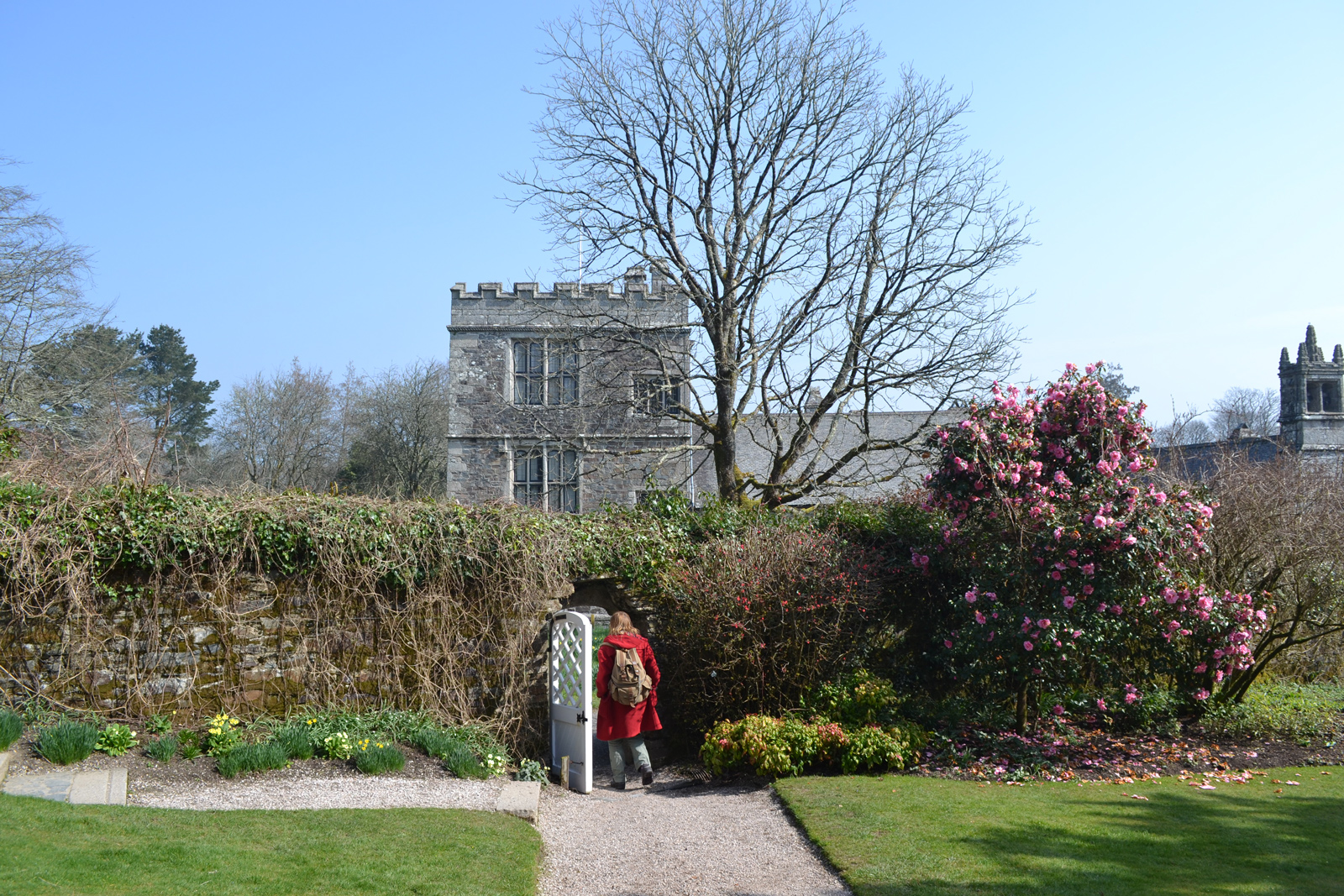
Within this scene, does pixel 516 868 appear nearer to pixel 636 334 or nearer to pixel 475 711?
pixel 475 711

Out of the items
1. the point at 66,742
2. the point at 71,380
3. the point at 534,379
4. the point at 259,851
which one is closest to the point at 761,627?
the point at 259,851

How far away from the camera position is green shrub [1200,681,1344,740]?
361 inches

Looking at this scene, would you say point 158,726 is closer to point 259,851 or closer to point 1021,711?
point 259,851

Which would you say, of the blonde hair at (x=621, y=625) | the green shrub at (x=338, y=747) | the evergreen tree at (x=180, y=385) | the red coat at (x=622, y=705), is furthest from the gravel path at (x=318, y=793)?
the evergreen tree at (x=180, y=385)

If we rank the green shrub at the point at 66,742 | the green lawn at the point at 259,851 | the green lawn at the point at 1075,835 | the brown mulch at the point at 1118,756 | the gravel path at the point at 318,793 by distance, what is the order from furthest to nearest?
the brown mulch at the point at 1118,756
the green shrub at the point at 66,742
the gravel path at the point at 318,793
the green lawn at the point at 1075,835
the green lawn at the point at 259,851

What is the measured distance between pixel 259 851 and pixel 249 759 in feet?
7.37

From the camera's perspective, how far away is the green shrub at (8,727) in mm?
7465

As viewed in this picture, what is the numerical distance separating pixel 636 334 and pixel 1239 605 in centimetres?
1167

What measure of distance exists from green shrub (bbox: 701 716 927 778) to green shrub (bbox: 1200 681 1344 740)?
3.18 meters

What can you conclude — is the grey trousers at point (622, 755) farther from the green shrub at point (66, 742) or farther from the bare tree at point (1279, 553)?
the bare tree at point (1279, 553)

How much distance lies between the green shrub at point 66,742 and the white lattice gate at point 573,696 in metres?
3.93

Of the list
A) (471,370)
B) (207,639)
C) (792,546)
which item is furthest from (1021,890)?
(471,370)

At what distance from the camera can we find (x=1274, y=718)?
364 inches

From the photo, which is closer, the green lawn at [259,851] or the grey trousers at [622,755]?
the green lawn at [259,851]
